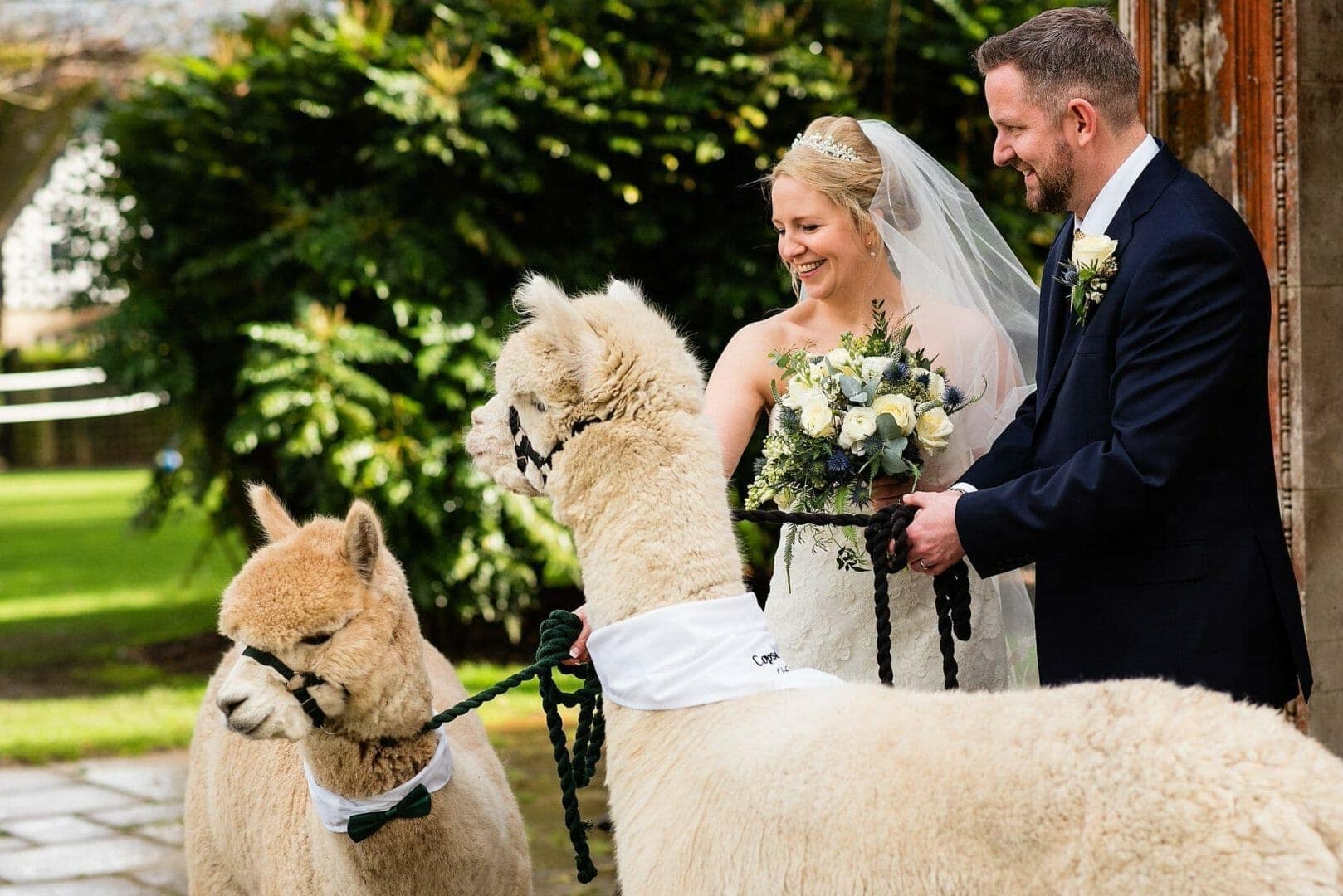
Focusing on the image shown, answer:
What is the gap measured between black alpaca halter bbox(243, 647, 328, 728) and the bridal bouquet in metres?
1.18

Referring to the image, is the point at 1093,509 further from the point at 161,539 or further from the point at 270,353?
the point at 161,539

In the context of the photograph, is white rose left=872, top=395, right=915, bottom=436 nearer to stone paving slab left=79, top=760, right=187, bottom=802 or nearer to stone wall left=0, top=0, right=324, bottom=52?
stone paving slab left=79, top=760, right=187, bottom=802

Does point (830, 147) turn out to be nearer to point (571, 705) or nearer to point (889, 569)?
point (889, 569)

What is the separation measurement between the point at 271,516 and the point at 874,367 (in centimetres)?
160

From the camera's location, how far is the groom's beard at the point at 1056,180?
281cm

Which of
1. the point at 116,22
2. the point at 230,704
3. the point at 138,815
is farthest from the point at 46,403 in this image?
the point at 230,704

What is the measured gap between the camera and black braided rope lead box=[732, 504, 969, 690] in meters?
2.92

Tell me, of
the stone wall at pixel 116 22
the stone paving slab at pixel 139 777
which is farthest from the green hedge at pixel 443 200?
the stone wall at pixel 116 22

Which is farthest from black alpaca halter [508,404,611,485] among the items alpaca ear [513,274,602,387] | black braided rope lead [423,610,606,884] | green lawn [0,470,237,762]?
green lawn [0,470,237,762]

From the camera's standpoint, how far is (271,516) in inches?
140

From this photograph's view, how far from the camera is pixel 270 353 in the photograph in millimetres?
7902

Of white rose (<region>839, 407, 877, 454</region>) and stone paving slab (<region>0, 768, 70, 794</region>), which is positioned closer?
white rose (<region>839, 407, 877, 454</region>)

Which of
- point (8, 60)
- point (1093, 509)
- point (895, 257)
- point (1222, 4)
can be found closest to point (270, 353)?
point (895, 257)

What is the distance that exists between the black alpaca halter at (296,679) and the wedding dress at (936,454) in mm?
1372
